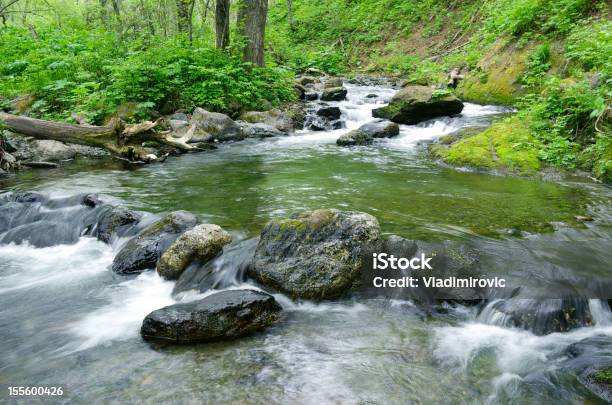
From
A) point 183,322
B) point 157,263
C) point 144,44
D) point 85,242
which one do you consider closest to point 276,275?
point 183,322

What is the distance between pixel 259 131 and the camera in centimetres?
1322

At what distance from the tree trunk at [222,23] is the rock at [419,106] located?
6103mm

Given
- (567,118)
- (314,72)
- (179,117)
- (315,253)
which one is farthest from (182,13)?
(315,253)

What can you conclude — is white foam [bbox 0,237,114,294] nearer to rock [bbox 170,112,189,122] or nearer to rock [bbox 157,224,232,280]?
rock [bbox 157,224,232,280]

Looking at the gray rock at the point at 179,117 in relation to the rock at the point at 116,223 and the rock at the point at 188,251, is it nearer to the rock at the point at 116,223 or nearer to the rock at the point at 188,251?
the rock at the point at 116,223

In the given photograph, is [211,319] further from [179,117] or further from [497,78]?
[497,78]

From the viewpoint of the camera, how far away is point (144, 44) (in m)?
15.8

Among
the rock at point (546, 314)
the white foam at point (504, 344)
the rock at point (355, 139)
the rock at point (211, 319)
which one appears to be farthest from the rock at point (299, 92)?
the white foam at point (504, 344)

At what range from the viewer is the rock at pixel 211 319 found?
3.83 meters

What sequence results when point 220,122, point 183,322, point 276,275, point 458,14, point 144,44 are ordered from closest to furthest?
point 183,322
point 276,275
point 220,122
point 144,44
point 458,14

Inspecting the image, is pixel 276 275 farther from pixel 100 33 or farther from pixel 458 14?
pixel 458 14

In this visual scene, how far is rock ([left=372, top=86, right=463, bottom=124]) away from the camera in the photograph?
12.5 metres

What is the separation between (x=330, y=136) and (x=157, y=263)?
864 centimetres

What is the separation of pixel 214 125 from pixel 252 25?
181 inches
